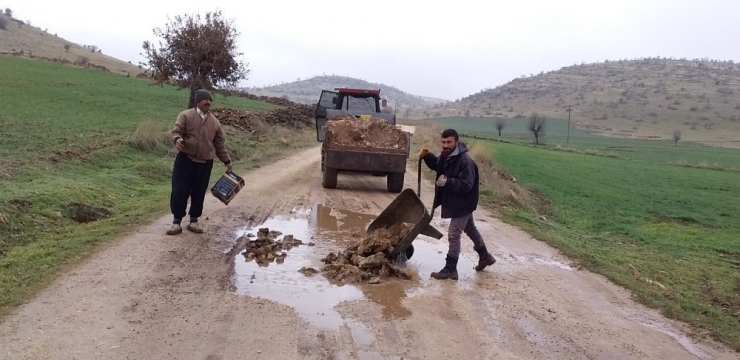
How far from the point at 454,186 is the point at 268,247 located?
2.48 m

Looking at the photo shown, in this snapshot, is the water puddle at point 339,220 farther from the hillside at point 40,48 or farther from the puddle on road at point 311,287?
the hillside at point 40,48

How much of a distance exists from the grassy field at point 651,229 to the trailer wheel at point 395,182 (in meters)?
2.27

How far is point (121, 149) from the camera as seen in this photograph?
1573cm

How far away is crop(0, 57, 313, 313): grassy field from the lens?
7.08m

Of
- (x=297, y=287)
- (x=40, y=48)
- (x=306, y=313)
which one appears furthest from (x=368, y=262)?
(x=40, y=48)

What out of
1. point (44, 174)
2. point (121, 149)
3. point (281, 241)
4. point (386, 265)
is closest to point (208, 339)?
point (386, 265)

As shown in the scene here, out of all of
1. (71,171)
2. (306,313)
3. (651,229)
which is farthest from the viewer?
(651,229)

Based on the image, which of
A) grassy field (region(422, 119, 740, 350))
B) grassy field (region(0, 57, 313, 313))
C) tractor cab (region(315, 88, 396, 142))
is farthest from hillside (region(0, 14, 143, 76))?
grassy field (region(422, 119, 740, 350))

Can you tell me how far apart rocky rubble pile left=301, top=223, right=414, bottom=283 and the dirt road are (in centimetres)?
21

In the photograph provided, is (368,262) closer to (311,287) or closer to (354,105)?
(311,287)

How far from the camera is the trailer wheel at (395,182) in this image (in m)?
14.0

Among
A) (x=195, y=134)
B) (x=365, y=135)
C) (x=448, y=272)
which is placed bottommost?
(x=448, y=272)

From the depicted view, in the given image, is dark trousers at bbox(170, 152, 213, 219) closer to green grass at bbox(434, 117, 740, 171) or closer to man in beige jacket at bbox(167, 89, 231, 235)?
man in beige jacket at bbox(167, 89, 231, 235)

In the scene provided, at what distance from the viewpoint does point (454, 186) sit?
709 cm
